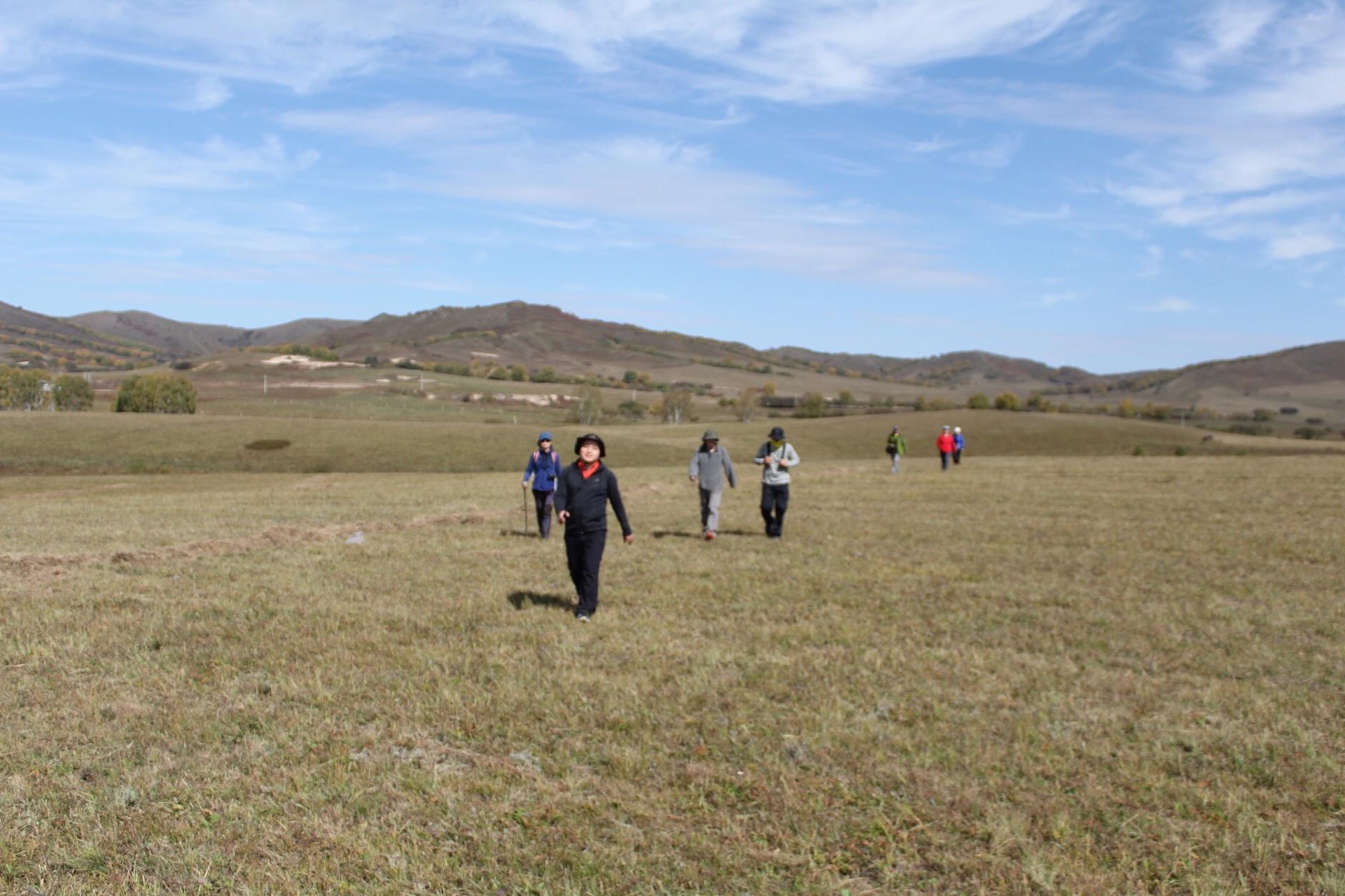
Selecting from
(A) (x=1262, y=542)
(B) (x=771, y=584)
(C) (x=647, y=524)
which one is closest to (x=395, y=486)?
(C) (x=647, y=524)

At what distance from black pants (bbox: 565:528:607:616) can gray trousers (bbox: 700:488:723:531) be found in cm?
760

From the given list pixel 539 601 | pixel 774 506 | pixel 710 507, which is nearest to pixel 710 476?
pixel 710 507

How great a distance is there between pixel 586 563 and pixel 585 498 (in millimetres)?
879

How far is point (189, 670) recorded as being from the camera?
9.70 metres

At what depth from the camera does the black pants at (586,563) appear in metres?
12.2

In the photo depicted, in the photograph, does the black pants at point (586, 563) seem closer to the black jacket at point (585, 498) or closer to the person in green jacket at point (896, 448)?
the black jacket at point (585, 498)

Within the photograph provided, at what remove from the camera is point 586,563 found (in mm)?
12266

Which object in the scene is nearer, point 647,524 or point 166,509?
point 647,524

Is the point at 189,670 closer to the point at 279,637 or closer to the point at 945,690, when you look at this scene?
the point at 279,637

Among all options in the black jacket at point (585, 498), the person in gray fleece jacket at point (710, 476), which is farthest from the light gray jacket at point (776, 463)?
the black jacket at point (585, 498)

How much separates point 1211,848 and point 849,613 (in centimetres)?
674

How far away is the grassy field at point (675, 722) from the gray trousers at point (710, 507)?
1.88m

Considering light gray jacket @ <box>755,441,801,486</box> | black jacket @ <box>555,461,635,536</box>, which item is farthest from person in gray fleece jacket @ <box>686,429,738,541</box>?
black jacket @ <box>555,461,635,536</box>

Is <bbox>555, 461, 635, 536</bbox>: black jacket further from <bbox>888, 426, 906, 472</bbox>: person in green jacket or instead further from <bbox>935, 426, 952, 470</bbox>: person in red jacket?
<bbox>935, 426, 952, 470</bbox>: person in red jacket
